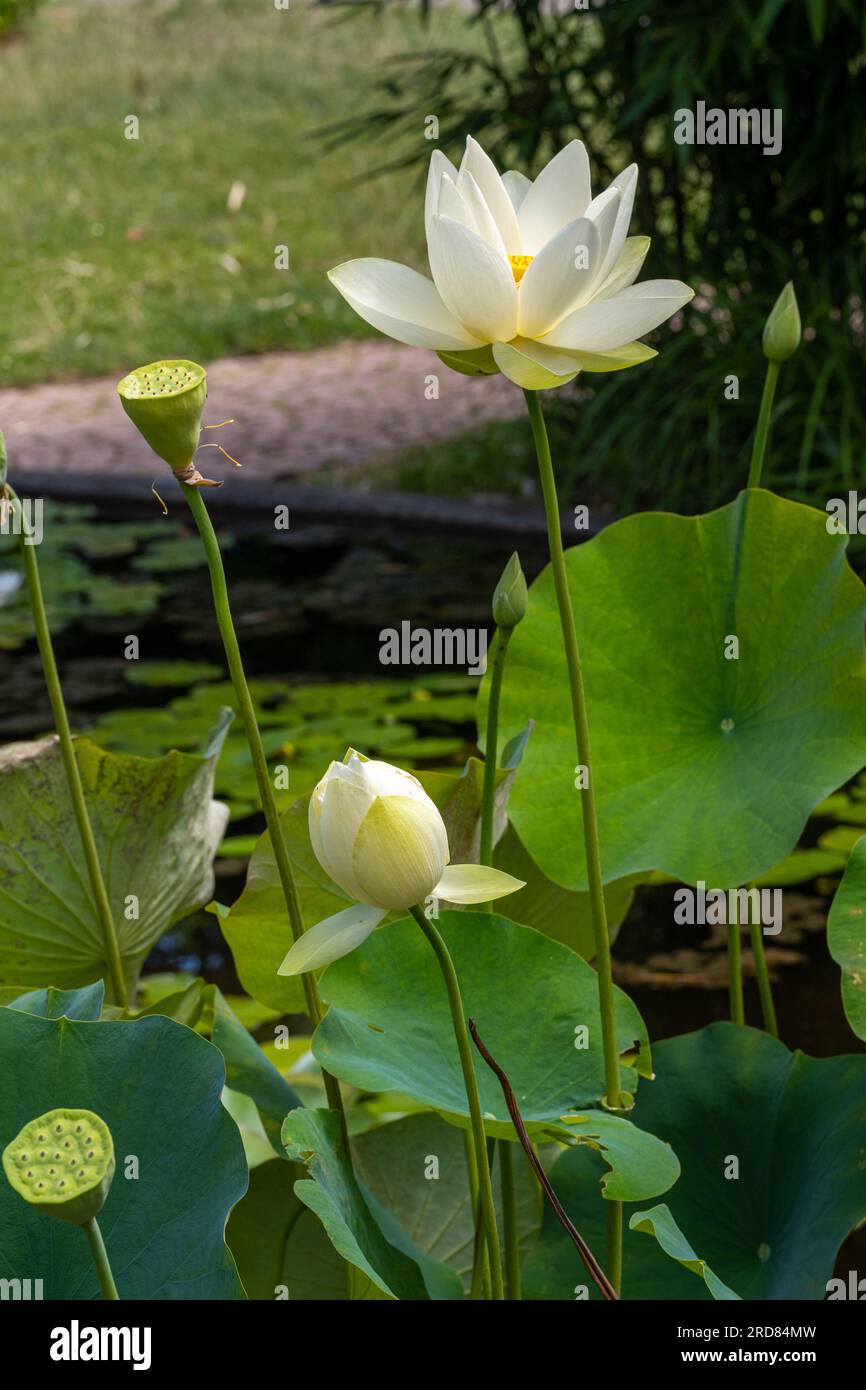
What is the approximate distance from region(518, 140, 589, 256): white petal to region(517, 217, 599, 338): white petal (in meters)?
0.07

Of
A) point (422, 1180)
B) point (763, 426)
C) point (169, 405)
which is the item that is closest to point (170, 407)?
point (169, 405)

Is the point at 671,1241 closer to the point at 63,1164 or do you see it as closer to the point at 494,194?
the point at 63,1164

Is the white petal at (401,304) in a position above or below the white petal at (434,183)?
below

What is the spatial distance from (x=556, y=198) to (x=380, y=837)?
31 cm

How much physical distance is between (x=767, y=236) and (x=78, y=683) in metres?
1.87

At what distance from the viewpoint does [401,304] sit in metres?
0.60

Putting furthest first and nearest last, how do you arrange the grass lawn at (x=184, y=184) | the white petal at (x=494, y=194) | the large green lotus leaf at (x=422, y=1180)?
the grass lawn at (x=184, y=184) → the large green lotus leaf at (x=422, y=1180) → the white petal at (x=494, y=194)

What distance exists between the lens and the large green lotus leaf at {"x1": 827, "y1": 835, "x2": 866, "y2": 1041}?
663 millimetres

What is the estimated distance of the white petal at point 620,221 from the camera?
0.58 metres

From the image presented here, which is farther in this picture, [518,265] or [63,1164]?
[518,265]

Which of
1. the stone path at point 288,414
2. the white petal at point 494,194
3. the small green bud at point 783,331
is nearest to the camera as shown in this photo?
the white petal at point 494,194

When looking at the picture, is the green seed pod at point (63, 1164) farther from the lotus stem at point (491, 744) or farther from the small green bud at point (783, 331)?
the small green bud at point (783, 331)

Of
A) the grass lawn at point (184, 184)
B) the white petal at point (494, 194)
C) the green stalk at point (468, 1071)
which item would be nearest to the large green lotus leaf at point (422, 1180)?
the green stalk at point (468, 1071)

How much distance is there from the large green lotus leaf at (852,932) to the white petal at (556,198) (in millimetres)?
304
